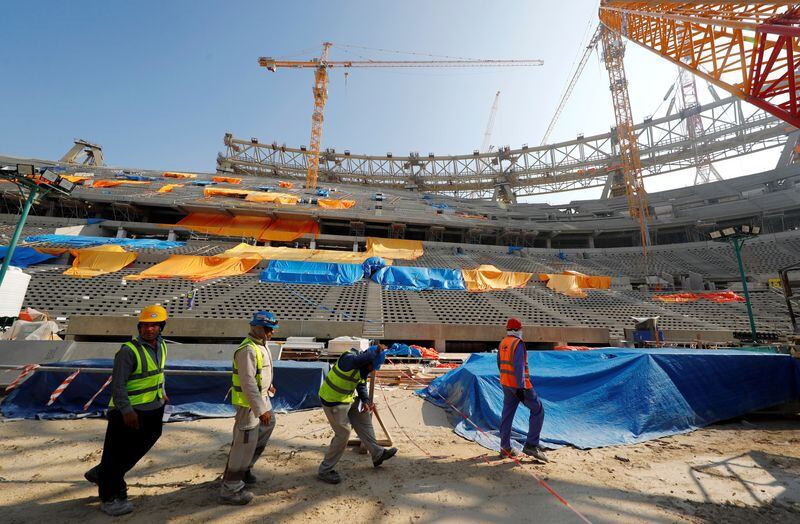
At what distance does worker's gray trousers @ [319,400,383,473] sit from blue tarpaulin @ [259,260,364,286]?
12.7 m

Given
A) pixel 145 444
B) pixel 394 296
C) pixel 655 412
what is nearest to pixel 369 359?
pixel 145 444

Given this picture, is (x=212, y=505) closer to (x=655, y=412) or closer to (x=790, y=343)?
(x=655, y=412)

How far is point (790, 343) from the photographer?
18.6ft

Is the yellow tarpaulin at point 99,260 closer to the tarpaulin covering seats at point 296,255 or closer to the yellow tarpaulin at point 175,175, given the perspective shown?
the tarpaulin covering seats at point 296,255

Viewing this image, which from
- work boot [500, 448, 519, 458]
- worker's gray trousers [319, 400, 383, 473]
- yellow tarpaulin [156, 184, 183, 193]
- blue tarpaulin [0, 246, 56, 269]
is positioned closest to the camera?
worker's gray trousers [319, 400, 383, 473]

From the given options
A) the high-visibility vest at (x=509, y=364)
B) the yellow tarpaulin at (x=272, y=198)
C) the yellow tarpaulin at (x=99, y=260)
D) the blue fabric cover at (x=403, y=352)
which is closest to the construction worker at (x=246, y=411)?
the high-visibility vest at (x=509, y=364)

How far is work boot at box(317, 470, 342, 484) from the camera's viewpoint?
3049 mm

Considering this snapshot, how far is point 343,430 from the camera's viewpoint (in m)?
3.26

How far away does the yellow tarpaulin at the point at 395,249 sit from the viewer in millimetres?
22734

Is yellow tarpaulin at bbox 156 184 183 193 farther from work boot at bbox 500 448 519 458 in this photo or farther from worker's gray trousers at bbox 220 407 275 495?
work boot at bbox 500 448 519 458

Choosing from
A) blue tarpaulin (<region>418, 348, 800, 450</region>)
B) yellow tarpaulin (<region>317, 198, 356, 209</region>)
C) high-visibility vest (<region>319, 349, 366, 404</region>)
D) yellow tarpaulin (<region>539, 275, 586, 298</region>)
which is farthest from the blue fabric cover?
yellow tarpaulin (<region>317, 198, 356, 209</region>)

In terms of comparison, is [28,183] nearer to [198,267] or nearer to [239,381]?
[198,267]

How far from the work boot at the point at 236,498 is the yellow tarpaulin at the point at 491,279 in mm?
14972

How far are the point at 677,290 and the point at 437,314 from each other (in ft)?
54.7
